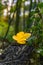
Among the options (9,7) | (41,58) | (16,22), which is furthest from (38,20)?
(16,22)

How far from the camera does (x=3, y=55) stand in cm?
103

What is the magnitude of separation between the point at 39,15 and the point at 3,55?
0.82ft

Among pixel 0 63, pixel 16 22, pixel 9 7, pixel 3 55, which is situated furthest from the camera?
pixel 16 22

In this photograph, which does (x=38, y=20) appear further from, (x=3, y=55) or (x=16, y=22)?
(x=16, y=22)

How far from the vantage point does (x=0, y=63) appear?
3.05 feet

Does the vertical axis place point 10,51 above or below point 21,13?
below

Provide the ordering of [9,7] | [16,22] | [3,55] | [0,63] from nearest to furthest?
1. [0,63]
2. [3,55]
3. [9,7]
4. [16,22]

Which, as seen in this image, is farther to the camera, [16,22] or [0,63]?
[16,22]

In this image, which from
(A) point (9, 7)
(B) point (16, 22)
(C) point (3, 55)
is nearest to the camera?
(C) point (3, 55)

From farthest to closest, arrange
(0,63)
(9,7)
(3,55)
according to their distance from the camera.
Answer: (9,7), (3,55), (0,63)

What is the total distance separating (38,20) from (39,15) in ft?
0.08

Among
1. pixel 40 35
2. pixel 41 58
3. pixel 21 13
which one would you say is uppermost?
pixel 21 13

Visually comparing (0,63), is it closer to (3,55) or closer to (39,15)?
(3,55)

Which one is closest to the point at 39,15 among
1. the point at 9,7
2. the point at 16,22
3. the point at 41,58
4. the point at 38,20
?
the point at 38,20
